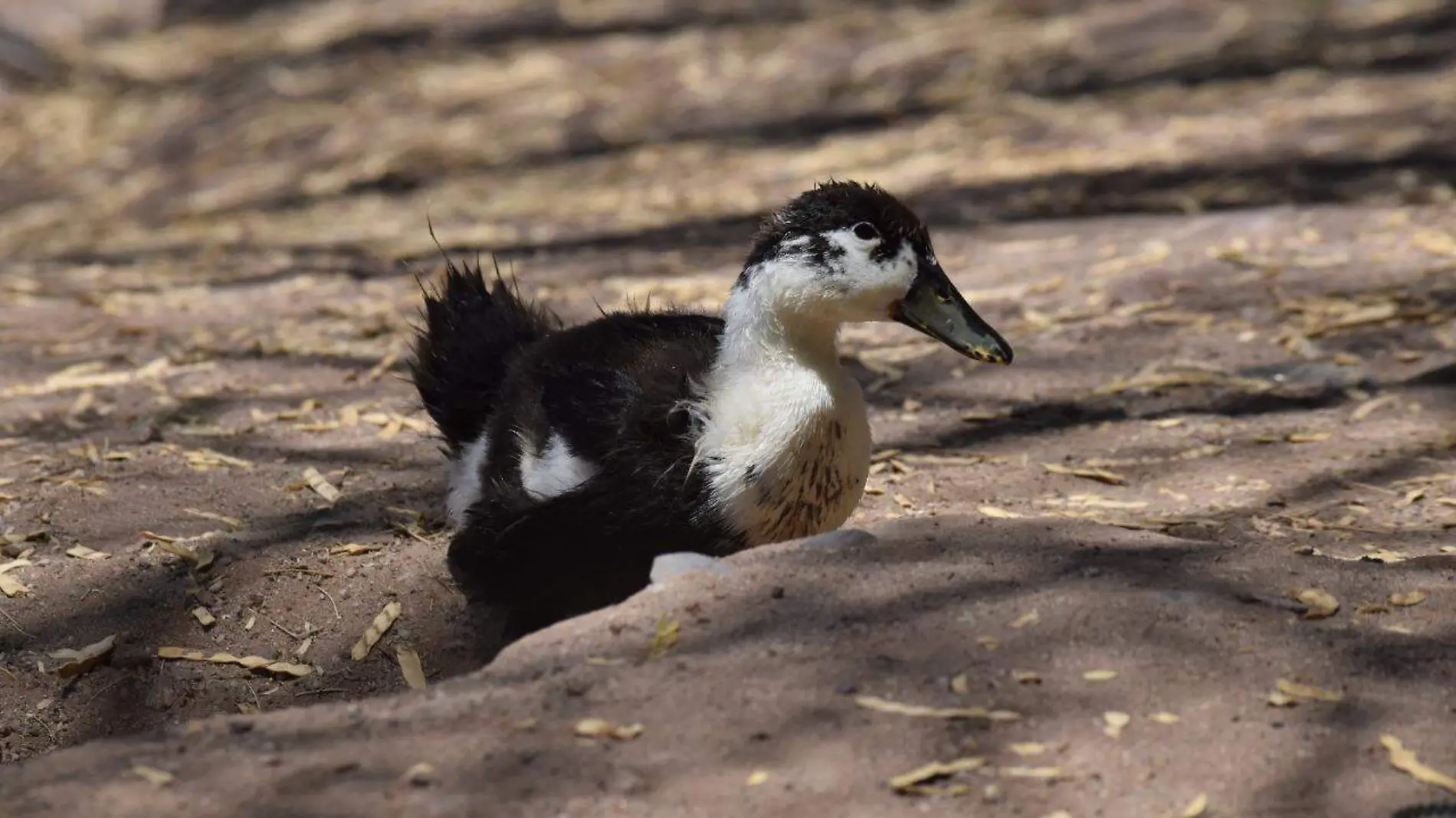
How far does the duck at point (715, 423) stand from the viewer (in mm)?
4043

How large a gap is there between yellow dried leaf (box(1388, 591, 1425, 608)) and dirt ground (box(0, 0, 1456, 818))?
0.02m

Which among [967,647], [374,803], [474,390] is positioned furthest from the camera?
[474,390]

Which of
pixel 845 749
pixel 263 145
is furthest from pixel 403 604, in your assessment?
pixel 263 145

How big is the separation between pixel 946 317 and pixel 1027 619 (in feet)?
3.43

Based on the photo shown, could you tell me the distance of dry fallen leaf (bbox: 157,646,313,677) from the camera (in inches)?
166

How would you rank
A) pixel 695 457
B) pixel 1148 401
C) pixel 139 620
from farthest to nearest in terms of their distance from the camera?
pixel 1148 401 < pixel 139 620 < pixel 695 457

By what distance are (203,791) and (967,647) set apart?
145cm

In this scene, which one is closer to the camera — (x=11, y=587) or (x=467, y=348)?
(x=11, y=587)

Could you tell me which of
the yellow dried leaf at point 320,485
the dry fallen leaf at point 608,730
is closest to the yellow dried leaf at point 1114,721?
the dry fallen leaf at point 608,730

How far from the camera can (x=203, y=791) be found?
2916 millimetres

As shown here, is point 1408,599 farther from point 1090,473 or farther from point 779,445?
point 1090,473

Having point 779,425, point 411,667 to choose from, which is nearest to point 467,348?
point 411,667

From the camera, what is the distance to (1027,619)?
3.45 m

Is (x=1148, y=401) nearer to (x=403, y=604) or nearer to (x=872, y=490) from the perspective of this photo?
(x=872, y=490)
